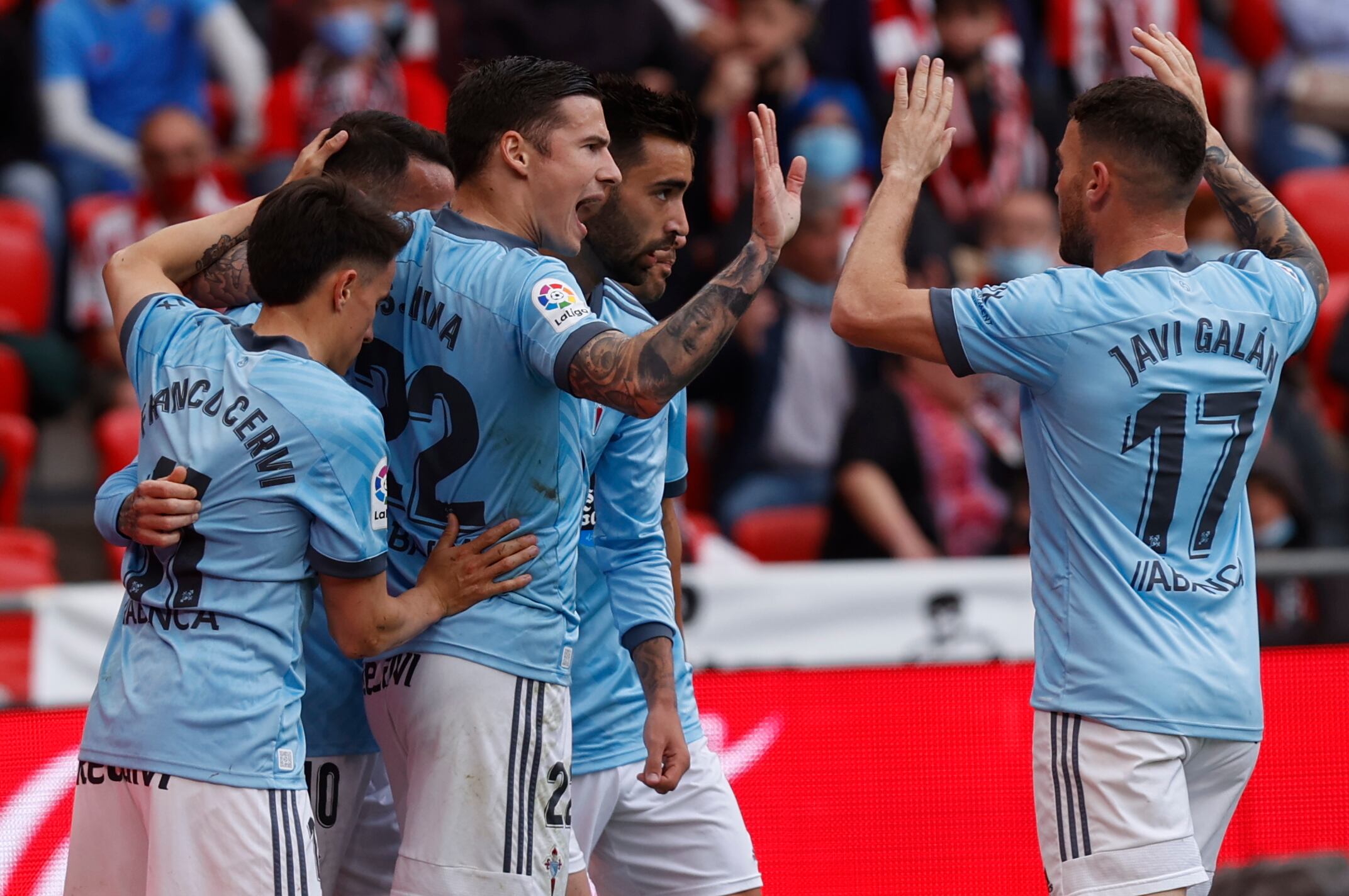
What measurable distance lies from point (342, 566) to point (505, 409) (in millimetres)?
486

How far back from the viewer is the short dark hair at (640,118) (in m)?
4.13

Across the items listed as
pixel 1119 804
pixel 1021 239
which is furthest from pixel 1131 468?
pixel 1021 239

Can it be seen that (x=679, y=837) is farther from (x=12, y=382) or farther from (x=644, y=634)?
(x=12, y=382)

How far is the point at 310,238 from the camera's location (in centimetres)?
334

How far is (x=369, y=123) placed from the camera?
4.06 m

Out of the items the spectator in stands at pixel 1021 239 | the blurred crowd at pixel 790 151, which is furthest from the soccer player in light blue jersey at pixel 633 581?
the spectator in stands at pixel 1021 239

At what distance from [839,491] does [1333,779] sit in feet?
10.5

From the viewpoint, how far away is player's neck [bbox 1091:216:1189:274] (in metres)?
3.78

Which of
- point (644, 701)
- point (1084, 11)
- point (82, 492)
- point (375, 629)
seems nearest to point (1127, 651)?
point (644, 701)

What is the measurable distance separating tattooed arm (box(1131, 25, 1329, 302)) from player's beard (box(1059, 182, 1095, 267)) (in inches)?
18.8

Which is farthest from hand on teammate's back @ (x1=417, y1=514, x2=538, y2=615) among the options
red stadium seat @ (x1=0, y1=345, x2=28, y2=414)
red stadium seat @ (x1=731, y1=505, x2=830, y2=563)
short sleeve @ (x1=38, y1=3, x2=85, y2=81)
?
short sleeve @ (x1=38, y1=3, x2=85, y2=81)

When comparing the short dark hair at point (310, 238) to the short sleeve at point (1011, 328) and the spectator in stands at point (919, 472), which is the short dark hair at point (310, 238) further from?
the spectator in stands at point (919, 472)

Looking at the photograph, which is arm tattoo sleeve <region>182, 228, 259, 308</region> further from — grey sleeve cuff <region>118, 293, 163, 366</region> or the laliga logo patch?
the laliga logo patch

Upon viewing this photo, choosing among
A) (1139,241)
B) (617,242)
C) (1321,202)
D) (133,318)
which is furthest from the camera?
(1321,202)
